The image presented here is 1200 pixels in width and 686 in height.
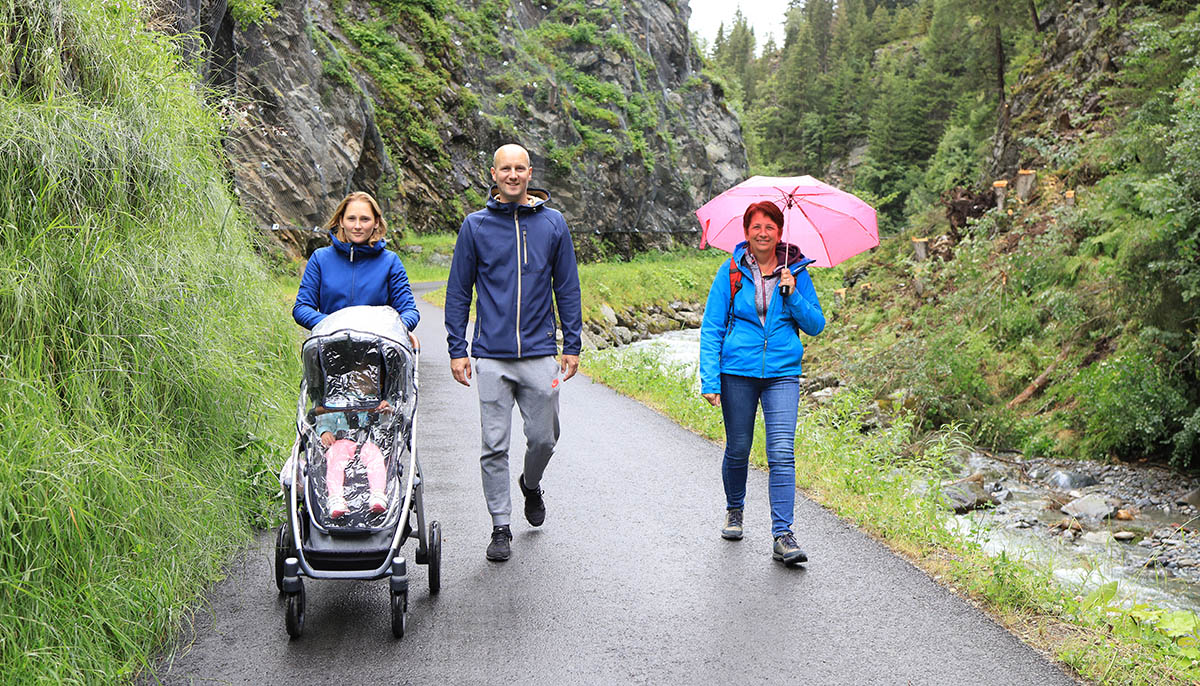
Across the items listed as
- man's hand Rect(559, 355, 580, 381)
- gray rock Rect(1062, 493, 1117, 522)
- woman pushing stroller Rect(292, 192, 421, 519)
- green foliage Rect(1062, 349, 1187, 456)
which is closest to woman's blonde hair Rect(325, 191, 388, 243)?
woman pushing stroller Rect(292, 192, 421, 519)

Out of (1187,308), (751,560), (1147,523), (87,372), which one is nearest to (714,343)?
(751,560)

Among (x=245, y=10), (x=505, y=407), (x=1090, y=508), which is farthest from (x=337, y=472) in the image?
(x=245, y=10)

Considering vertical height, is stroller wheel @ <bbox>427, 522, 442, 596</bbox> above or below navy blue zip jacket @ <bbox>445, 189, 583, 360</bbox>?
below

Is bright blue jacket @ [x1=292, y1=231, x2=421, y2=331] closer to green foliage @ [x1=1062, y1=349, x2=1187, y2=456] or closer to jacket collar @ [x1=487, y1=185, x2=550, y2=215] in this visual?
jacket collar @ [x1=487, y1=185, x2=550, y2=215]

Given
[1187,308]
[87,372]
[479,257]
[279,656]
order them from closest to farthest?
1. [279,656]
2. [87,372]
3. [479,257]
4. [1187,308]

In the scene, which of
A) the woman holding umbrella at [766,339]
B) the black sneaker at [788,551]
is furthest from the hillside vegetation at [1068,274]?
the black sneaker at [788,551]

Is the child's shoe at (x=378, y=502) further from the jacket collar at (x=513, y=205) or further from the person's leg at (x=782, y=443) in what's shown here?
the person's leg at (x=782, y=443)

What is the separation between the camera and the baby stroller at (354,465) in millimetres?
3963

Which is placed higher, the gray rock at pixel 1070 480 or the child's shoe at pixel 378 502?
the child's shoe at pixel 378 502

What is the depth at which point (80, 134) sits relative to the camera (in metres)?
4.81

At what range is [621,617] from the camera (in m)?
4.45

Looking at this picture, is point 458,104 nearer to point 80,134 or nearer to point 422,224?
point 422,224

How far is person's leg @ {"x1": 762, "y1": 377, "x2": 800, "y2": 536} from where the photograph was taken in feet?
17.4

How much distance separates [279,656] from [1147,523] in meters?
9.06
